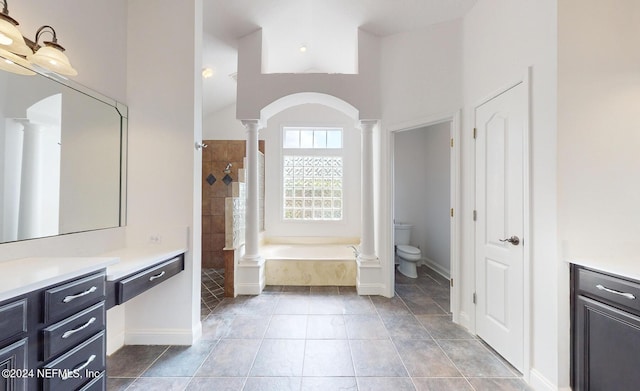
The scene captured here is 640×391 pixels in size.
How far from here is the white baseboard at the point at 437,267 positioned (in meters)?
4.18

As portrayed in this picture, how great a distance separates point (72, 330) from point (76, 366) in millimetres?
189

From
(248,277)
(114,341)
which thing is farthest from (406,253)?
(114,341)

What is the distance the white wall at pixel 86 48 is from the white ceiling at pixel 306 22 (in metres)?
1.08

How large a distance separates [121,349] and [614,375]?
3285 millimetres

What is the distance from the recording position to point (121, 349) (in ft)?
7.25

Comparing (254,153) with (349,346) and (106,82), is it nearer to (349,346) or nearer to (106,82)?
(106,82)

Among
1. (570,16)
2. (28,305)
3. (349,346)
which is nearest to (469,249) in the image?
(349,346)

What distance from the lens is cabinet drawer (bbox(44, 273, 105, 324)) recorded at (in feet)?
3.77

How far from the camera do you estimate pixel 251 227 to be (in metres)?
3.54

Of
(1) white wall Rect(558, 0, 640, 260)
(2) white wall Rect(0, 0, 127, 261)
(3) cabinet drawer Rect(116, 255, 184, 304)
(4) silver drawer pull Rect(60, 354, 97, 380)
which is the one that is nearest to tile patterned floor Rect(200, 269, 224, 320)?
(3) cabinet drawer Rect(116, 255, 184, 304)

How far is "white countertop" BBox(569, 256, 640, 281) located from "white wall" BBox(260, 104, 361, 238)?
3.58 metres

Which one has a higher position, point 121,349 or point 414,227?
point 414,227

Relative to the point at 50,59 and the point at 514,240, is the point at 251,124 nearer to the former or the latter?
the point at 50,59

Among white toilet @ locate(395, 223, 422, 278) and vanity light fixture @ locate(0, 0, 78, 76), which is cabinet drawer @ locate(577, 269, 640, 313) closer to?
white toilet @ locate(395, 223, 422, 278)
